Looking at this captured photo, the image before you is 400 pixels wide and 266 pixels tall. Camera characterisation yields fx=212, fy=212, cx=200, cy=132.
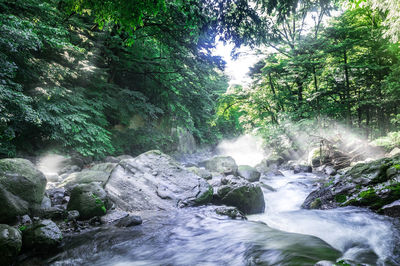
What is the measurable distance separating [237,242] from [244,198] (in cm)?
220

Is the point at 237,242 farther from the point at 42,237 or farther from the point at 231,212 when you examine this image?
the point at 42,237

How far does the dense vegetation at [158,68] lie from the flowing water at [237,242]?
351 centimetres

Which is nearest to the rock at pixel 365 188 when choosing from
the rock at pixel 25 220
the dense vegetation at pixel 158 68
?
the dense vegetation at pixel 158 68

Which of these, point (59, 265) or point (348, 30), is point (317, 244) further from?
point (348, 30)

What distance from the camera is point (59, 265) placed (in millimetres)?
2855

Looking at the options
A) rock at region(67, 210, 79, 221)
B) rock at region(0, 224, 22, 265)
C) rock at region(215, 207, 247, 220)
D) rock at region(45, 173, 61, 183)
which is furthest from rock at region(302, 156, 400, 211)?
rock at region(45, 173, 61, 183)

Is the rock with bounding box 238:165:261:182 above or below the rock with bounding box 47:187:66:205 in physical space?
above

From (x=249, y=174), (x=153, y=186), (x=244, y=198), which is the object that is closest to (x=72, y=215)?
(x=153, y=186)

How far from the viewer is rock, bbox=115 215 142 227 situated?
420 cm

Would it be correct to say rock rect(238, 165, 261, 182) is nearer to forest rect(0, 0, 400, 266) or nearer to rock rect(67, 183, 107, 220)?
forest rect(0, 0, 400, 266)

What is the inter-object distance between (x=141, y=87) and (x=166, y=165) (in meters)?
7.37

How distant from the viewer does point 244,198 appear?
565 cm

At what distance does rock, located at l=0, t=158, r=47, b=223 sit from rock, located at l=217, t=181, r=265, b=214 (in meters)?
4.22

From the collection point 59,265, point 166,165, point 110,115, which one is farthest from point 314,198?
point 110,115
